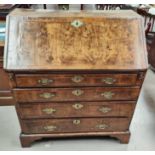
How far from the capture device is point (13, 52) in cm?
138

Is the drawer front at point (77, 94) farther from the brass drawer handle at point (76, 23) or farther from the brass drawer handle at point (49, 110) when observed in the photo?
the brass drawer handle at point (76, 23)

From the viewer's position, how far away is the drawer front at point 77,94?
1.49 metres

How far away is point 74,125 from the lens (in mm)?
1745

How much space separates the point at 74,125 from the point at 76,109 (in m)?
0.20

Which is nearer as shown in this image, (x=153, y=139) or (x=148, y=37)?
(x=153, y=139)

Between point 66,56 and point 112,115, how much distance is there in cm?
67

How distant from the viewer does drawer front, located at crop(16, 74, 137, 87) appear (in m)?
1.41

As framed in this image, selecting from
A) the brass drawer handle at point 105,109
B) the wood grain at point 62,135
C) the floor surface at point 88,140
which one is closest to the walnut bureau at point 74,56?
the brass drawer handle at point 105,109

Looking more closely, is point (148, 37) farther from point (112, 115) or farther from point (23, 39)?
point (23, 39)

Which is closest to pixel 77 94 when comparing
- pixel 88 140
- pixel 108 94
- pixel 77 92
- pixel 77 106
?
pixel 77 92

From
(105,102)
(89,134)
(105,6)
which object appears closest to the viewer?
(105,102)

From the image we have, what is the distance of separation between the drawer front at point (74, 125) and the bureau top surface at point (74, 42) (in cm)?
55

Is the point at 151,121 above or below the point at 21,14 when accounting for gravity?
below

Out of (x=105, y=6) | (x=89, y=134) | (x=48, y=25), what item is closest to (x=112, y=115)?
(x=89, y=134)
